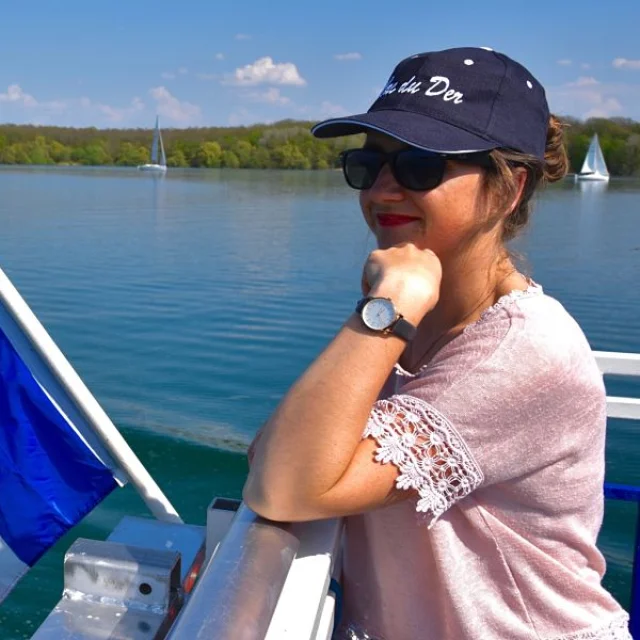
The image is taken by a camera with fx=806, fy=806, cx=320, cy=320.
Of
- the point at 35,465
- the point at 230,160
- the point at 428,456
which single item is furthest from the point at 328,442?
the point at 230,160

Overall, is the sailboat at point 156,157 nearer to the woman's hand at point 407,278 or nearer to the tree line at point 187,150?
the tree line at point 187,150

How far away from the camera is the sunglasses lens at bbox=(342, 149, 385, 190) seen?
1377 mm

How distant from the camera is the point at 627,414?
2062 mm

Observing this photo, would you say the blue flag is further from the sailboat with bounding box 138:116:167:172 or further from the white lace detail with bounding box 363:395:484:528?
the sailboat with bounding box 138:116:167:172

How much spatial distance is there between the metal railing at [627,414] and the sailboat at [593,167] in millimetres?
60212

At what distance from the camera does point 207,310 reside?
11234 mm

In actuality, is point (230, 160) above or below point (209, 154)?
below

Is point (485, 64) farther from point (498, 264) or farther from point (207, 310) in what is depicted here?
point (207, 310)

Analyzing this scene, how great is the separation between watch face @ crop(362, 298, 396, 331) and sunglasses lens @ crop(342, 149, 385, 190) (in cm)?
29

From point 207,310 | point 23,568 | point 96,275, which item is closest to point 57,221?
point 96,275

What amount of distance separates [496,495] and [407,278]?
14.4 inches

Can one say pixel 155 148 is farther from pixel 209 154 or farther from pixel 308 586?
pixel 308 586

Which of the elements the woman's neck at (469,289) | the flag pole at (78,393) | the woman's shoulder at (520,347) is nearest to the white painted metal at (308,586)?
the woman's shoulder at (520,347)

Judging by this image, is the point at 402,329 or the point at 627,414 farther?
the point at 627,414
